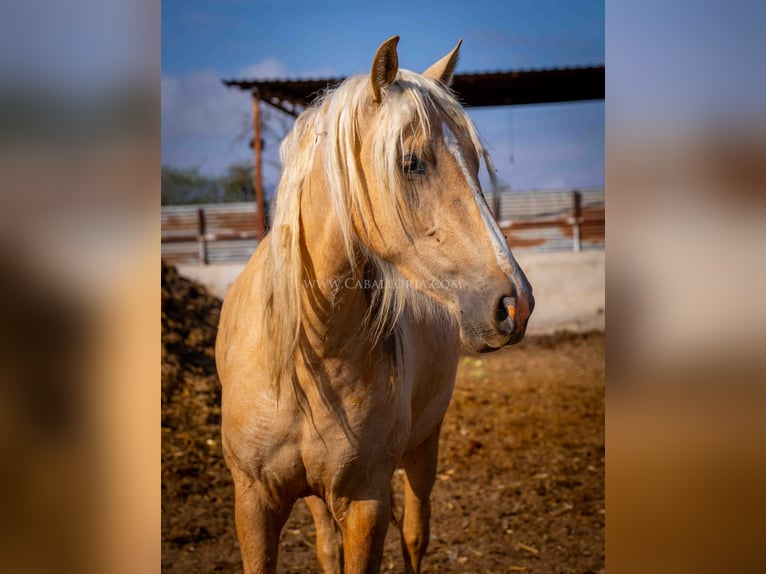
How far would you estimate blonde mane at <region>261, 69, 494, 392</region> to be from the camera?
54.6 inches

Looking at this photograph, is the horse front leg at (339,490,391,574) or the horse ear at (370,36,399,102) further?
the horse front leg at (339,490,391,574)

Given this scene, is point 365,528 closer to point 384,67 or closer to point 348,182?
point 348,182

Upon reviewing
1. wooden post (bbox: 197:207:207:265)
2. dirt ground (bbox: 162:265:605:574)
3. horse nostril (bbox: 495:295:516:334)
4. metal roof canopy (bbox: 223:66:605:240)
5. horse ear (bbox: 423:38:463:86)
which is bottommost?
dirt ground (bbox: 162:265:605:574)

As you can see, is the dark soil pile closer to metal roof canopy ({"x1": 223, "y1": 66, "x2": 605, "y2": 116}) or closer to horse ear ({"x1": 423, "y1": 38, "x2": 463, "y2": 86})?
metal roof canopy ({"x1": 223, "y1": 66, "x2": 605, "y2": 116})

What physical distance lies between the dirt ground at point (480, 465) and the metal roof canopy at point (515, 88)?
1.25 meters

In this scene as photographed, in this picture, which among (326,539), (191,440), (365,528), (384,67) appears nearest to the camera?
(384,67)

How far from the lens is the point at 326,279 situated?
60.2 inches

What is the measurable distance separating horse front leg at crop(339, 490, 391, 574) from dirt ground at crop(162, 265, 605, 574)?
46.2 inches

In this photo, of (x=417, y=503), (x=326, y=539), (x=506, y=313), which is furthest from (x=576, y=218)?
(x=506, y=313)

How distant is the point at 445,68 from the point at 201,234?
94.6 inches

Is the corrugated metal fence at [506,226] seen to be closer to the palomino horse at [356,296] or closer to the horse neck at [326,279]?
the palomino horse at [356,296]

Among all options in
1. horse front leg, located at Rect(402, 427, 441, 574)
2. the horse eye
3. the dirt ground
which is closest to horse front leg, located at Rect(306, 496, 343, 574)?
horse front leg, located at Rect(402, 427, 441, 574)
